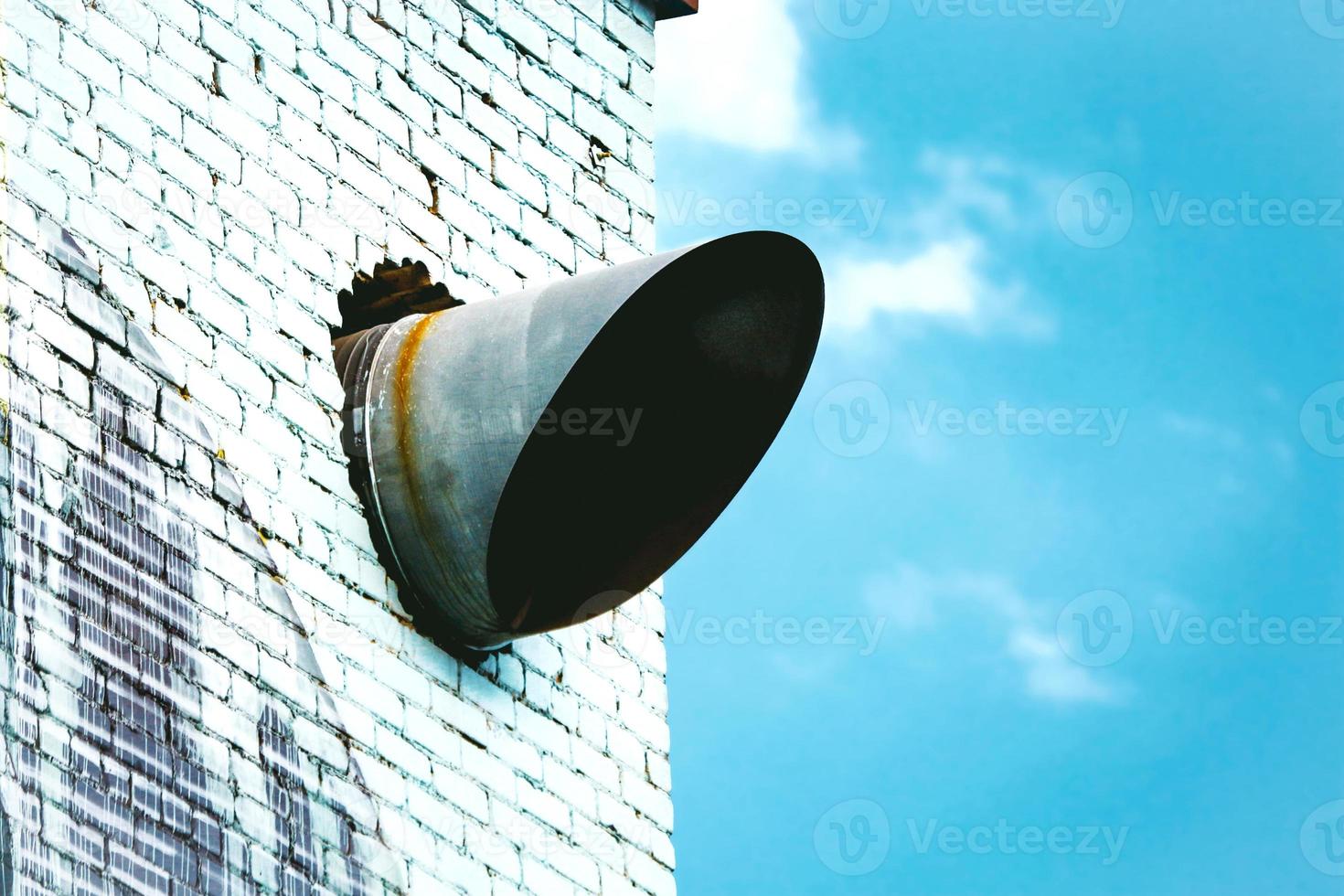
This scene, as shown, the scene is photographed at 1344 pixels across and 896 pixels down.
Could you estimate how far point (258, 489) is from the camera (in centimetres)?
552

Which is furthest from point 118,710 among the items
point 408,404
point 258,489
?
point 408,404

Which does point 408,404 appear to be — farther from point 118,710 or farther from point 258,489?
point 118,710

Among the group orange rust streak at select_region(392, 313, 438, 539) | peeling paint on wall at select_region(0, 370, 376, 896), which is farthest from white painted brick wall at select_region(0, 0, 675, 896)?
orange rust streak at select_region(392, 313, 438, 539)

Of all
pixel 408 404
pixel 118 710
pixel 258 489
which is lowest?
pixel 118 710

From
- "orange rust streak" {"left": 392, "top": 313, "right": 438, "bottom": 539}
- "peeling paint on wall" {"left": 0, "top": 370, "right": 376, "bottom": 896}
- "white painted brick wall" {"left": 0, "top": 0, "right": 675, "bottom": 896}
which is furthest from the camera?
"orange rust streak" {"left": 392, "top": 313, "right": 438, "bottom": 539}

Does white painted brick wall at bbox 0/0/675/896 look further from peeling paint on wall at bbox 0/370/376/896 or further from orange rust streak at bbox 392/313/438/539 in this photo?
orange rust streak at bbox 392/313/438/539

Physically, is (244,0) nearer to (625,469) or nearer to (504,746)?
(625,469)

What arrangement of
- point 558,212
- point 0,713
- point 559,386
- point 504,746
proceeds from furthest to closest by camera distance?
1. point 558,212
2. point 504,746
3. point 559,386
4. point 0,713

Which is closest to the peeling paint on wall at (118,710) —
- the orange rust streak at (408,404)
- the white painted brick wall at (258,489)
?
the white painted brick wall at (258,489)

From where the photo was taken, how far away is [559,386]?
18.2 feet

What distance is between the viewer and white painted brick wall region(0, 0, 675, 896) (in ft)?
16.2

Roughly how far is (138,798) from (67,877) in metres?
0.26

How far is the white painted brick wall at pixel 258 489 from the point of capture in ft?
16.2

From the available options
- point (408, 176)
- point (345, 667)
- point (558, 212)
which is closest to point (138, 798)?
point (345, 667)
